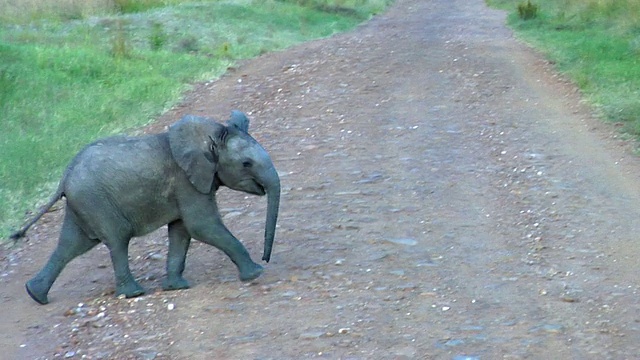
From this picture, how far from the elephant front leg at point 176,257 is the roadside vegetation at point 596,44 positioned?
5789 mm

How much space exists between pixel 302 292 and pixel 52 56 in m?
9.73

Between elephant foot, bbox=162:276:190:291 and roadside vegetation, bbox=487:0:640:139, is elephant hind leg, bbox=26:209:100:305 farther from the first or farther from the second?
roadside vegetation, bbox=487:0:640:139

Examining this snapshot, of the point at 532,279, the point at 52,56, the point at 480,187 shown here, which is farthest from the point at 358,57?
the point at 532,279

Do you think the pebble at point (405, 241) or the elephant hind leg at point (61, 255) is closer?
the elephant hind leg at point (61, 255)

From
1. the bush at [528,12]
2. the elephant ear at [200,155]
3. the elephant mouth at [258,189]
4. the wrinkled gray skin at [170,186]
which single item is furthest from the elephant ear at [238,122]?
the bush at [528,12]

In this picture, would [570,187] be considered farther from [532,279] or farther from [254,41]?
[254,41]

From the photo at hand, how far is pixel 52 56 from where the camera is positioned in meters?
15.4

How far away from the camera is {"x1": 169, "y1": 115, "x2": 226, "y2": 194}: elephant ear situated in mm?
6938

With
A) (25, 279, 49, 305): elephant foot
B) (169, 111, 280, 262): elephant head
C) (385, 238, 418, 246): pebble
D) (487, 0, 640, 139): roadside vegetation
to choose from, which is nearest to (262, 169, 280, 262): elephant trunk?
(169, 111, 280, 262): elephant head

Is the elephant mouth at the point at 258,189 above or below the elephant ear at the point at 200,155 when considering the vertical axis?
below

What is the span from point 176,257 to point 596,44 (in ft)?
38.3

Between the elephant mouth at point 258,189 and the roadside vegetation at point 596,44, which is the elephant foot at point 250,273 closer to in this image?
the elephant mouth at point 258,189

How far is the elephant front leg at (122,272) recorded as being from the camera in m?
7.02

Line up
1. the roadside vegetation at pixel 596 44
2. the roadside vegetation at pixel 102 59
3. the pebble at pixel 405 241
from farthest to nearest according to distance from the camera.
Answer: the roadside vegetation at pixel 596 44 → the roadside vegetation at pixel 102 59 → the pebble at pixel 405 241
